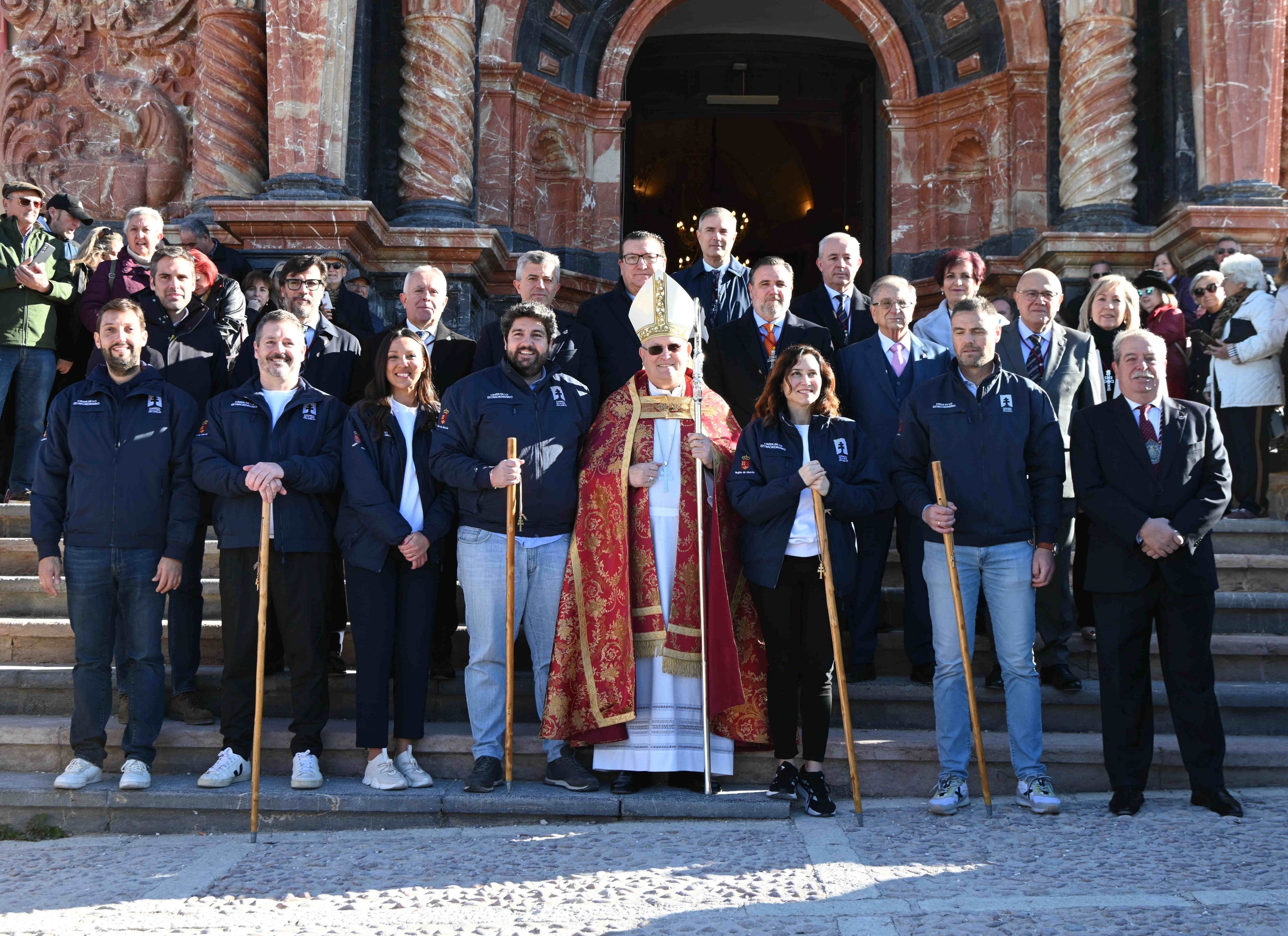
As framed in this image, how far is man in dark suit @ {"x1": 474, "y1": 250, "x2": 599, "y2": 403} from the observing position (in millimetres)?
6129

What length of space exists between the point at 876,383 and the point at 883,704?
1498 mm

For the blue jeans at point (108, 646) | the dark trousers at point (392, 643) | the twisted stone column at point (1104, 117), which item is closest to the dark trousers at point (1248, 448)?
the twisted stone column at point (1104, 117)

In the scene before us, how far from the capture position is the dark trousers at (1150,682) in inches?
207

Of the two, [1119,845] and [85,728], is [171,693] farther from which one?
[1119,845]

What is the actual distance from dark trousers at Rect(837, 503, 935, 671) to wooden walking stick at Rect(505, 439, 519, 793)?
1.59m

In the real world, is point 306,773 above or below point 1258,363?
below

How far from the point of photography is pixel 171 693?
5902mm

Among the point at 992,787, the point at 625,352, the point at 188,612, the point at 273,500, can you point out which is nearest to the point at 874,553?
the point at 992,787

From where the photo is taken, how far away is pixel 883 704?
6.00 meters

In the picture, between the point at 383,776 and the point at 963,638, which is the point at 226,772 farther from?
the point at 963,638

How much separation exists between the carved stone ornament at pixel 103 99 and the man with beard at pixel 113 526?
5656mm

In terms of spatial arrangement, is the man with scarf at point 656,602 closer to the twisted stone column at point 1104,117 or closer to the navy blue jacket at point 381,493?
the navy blue jacket at point 381,493

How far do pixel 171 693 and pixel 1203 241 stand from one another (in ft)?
25.7

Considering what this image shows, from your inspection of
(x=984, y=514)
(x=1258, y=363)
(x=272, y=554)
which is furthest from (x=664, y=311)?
(x=1258, y=363)
